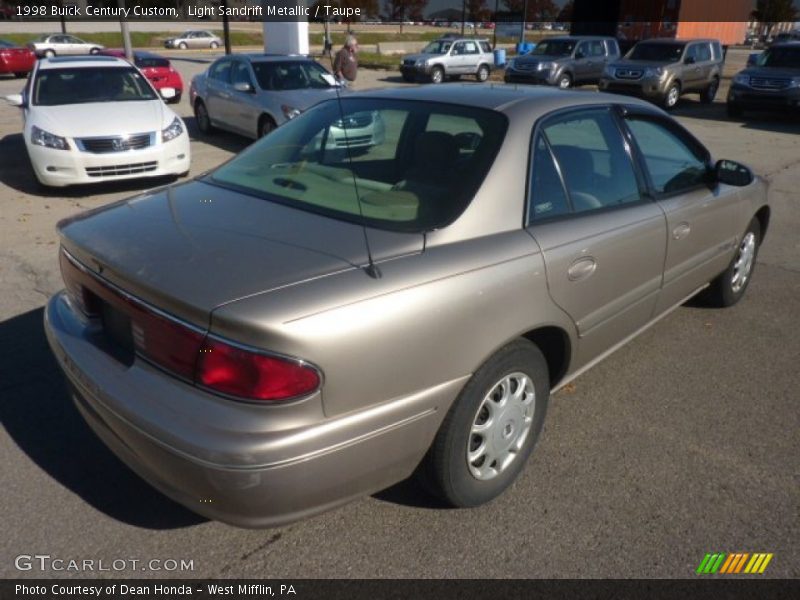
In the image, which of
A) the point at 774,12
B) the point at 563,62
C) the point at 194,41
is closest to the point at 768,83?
the point at 563,62

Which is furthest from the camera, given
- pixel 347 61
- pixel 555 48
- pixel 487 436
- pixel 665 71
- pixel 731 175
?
pixel 555 48

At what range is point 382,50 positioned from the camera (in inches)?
1716

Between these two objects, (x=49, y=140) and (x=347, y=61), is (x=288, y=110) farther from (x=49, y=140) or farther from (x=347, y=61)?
(x=347, y=61)

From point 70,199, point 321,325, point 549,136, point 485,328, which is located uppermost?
point 549,136

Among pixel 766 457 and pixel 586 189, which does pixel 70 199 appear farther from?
pixel 766 457

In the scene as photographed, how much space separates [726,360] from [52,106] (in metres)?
7.95

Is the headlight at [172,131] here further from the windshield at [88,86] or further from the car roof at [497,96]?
the car roof at [497,96]

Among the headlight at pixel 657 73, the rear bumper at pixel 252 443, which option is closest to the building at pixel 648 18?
the headlight at pixel 657 73

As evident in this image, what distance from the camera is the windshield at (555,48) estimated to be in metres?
21.7

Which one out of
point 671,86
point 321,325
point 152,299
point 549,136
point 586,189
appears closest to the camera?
point 321,325

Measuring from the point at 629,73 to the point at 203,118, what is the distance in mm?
11946

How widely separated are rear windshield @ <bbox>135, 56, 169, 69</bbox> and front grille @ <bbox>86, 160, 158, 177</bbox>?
42.4 feet

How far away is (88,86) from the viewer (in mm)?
8586
